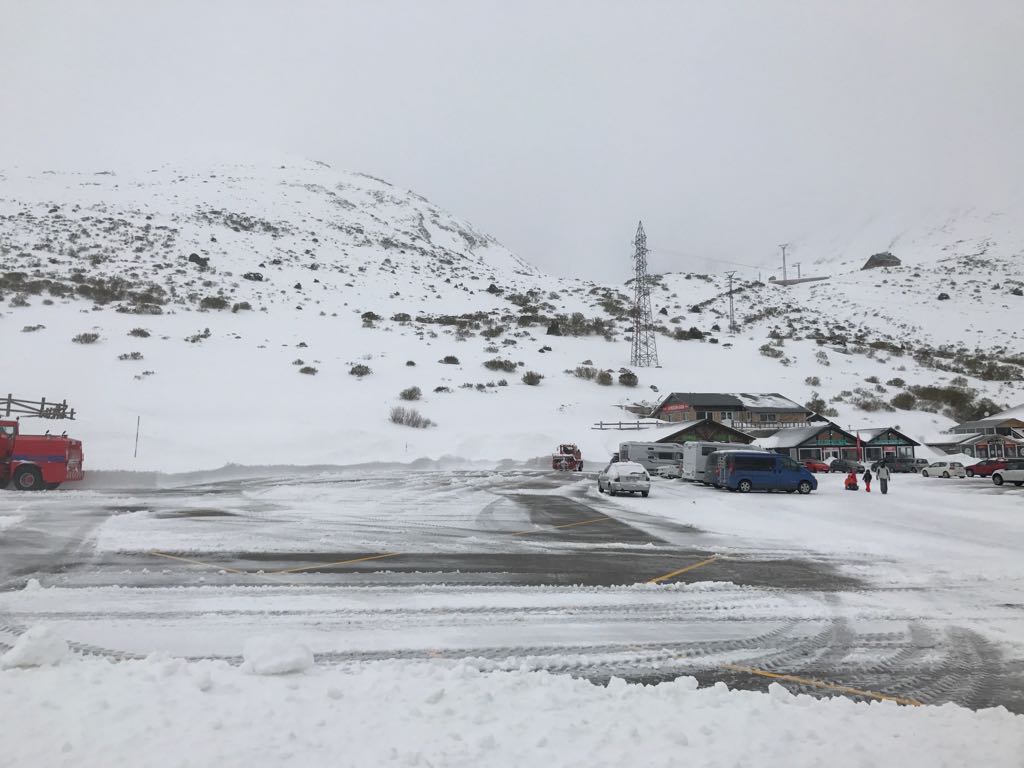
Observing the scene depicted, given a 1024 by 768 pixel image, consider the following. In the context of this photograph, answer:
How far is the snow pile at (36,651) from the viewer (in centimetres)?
488

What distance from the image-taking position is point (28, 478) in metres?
22.1

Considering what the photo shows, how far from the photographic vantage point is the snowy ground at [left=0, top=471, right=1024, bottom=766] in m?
3.87

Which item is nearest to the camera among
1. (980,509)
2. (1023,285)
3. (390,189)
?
(980,509)

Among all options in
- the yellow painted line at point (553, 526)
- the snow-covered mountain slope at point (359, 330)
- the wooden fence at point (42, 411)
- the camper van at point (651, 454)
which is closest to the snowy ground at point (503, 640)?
the yellow painted line at point (553, 526)

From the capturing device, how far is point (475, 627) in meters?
6.61

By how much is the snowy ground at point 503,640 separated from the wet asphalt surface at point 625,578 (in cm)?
5

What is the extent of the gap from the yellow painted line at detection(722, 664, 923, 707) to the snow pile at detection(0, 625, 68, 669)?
585 centimetres

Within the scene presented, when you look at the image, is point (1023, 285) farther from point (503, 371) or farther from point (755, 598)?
point (755, 598)

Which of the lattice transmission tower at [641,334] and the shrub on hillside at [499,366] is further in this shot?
the lattice transmission tower at [641,334]

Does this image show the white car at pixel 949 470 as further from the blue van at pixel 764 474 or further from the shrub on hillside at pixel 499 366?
the shrub on hillside at pixel 499 366

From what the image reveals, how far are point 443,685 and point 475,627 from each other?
200 centimetres

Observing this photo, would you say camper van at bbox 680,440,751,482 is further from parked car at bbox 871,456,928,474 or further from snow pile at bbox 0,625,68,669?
snow pile at bbox 0,625,68,669

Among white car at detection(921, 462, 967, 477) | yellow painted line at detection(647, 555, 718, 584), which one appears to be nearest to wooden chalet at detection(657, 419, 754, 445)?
white car at detection(921, 462, 967, 477)

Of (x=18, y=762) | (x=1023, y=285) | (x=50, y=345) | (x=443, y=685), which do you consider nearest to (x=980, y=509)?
(x=443, y=685)
